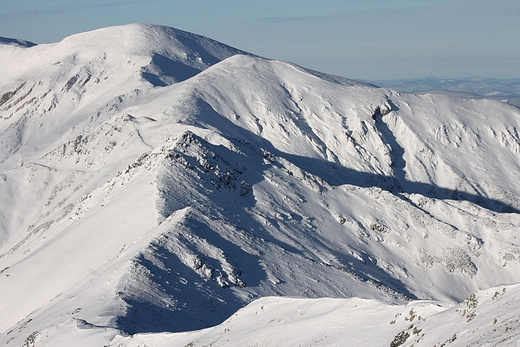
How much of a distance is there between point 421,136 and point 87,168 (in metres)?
49.2

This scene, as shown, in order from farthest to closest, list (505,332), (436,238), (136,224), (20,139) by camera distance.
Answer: (20,139) < (436,238) < (136,224) < (505,332)

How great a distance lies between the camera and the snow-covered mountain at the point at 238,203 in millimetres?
34219

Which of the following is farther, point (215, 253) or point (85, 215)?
point (85, 215)

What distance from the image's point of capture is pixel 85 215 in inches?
2255

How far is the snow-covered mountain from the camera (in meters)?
34.2

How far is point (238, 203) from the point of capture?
5662 centimetres

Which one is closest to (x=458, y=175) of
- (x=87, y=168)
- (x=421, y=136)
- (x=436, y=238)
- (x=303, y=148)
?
(x=421, y=136)

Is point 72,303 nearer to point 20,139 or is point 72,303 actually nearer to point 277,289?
point 277,289

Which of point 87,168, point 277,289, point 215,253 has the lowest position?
point 277,289

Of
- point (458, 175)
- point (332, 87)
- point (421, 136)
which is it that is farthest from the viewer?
point (332, 87)

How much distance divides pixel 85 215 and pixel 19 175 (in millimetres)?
34952

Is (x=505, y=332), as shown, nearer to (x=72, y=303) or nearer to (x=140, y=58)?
(x=72, y=303)

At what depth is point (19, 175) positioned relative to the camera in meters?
87.9

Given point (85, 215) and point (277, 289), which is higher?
point (85, 215)
